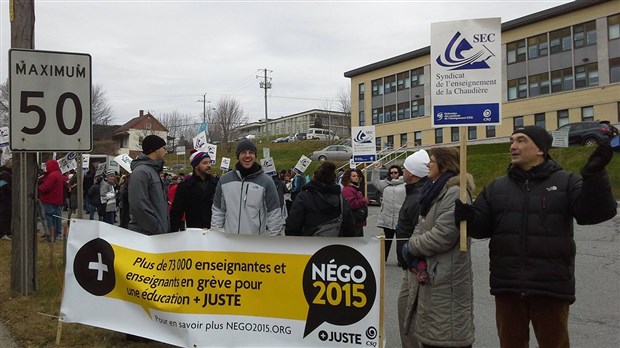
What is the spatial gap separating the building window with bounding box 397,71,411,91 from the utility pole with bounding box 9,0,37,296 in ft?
171

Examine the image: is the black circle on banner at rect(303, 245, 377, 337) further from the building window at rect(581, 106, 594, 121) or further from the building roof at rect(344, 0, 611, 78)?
the building window at rect(581, 106, 594, 121)

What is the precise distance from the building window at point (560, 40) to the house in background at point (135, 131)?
62.9 meters

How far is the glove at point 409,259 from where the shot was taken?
398 centimetres

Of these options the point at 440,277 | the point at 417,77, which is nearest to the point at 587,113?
the point at 417,77

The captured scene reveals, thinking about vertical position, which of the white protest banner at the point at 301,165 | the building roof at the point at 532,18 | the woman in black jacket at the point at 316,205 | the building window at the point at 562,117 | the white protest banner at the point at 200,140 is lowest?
the woman in black jacket at the point at 316,205

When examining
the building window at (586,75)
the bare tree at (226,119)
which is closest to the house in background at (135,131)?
the bare tree at (226,119)

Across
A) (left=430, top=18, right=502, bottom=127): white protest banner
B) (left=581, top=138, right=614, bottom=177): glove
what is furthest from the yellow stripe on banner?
(left=581, top=138, right=614, bottom=177): glove

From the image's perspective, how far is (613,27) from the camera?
40.0 m

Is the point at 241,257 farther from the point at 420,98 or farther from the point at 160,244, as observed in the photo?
the point at 420,98

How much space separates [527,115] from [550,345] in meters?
46.4

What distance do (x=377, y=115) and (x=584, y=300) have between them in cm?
5541

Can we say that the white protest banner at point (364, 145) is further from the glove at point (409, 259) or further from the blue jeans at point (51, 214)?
the glove at point (409, 259)

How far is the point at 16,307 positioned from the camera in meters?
6.33

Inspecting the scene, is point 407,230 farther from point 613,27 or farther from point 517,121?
point 517,121
